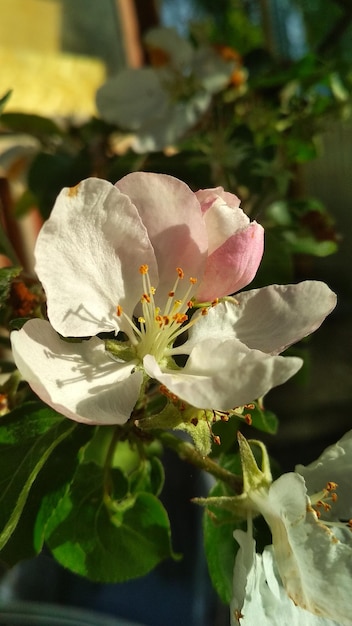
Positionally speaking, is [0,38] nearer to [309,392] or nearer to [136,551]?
[309,392]

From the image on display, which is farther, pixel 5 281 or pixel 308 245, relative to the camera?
pixel 308 245

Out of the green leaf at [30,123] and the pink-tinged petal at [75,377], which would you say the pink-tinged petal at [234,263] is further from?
the green leaf at [30,123]

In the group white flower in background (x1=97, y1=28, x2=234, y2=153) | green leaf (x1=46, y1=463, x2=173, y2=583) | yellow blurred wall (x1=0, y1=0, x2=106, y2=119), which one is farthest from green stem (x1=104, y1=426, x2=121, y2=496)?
yellow blurred wall (x1=0, y1=0, x2=106, y2=119)

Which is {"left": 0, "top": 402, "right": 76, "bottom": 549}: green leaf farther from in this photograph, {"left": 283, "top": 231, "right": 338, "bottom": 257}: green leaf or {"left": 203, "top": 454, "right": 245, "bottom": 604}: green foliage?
{"left": 283, "top": 231, "right": 338, "bottom": 257}: green leaf

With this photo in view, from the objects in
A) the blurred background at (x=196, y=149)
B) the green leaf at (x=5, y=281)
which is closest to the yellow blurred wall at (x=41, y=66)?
the blurred background at (x=196, y=149)

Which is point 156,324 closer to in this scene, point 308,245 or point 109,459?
point 109,459

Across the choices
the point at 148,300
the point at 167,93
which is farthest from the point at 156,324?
the point at 167,93
